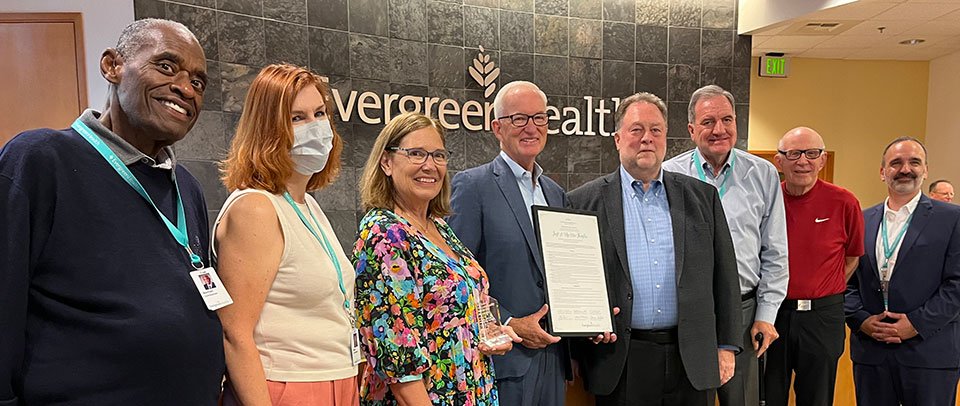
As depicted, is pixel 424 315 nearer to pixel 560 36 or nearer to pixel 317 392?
pixel 317 392

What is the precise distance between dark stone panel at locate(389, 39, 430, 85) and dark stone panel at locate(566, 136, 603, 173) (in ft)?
5.74

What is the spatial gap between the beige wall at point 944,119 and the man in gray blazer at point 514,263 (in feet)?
29.5

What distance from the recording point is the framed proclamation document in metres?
2.25

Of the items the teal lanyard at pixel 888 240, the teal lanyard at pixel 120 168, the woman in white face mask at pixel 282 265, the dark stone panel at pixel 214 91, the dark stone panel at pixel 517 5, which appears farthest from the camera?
the dark stone panel at pixel 517 5

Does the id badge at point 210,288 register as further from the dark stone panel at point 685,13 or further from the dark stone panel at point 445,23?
the dark stone panel at point 685,13

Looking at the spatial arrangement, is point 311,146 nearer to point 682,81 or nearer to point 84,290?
point 84,290

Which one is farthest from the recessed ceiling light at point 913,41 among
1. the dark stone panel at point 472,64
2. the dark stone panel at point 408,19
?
the dark stone panel at point 408,19

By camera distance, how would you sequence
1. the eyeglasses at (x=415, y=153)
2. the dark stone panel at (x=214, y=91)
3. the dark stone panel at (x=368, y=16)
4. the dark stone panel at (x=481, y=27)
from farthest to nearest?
the dark stone panel at (x=481, y=27) → the dark stone panel at (x=368, y=16) → the dark stone panel at (x=214, y=91) → the eyeglasses at (x=415, y=153)

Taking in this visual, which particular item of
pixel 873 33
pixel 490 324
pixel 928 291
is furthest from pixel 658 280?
pixel 873 33

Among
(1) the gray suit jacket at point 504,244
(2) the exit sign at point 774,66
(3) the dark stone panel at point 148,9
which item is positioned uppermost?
(2) the exit sign at point 774,66

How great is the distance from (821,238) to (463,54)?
12.0ft

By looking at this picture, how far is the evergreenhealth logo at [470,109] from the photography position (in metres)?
5.33

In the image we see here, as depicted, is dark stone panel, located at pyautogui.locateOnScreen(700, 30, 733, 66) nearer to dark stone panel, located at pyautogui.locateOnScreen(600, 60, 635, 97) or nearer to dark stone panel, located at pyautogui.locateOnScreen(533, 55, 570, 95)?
dark stone panel, located at pyautogui.locateOnScreen(600, 60, 635, 97)

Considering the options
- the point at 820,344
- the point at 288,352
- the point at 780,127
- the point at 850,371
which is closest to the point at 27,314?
the point at 288,352
